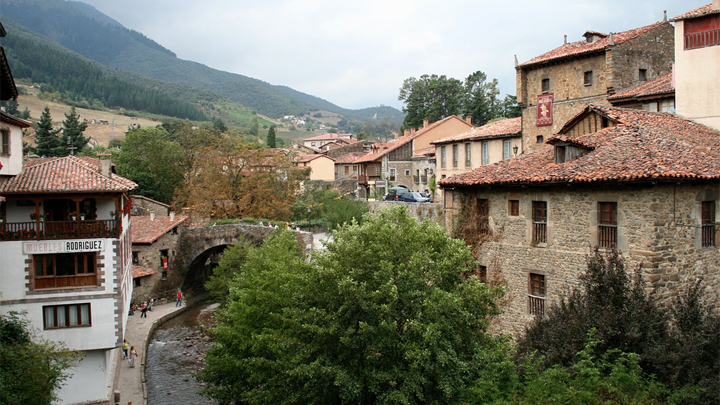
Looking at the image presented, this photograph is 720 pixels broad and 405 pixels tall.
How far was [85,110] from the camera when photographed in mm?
141000

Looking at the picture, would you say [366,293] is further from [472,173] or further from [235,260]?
[235,260]

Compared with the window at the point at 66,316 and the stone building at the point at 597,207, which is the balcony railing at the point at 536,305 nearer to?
the stone building at the point at 597,207

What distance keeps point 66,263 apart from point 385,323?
16.3 meters

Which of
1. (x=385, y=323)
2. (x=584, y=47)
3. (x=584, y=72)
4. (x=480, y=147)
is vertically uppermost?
(x=584, y=47)

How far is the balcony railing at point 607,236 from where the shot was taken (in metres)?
16.0

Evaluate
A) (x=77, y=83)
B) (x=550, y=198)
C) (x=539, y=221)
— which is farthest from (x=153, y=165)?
(x=77, y=83)

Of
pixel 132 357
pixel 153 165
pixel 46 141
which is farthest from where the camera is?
pixel 46 141

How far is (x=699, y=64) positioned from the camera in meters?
18.9

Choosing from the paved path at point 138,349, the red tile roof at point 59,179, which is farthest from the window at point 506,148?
the paved path at point 138,349

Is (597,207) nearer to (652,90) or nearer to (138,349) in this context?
(652,90)

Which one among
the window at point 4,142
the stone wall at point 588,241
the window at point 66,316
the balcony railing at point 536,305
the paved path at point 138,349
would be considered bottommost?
the paved path at point 138,349

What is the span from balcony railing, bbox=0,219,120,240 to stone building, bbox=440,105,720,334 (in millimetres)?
14563

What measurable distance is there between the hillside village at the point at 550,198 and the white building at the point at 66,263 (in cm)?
5

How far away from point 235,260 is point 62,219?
17.3m
